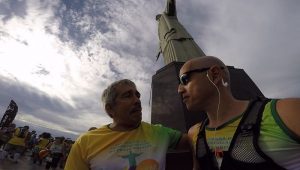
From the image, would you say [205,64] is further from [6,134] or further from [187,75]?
[6,134]

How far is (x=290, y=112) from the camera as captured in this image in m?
1.81

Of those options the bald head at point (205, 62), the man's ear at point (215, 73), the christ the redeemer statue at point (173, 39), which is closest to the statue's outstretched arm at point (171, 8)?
the christ the redeemer statue at point (173, 39)

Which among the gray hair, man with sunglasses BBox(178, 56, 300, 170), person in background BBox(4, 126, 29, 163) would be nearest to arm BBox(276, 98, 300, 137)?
man with sunglasses BBox(178, 56, 300, 170)

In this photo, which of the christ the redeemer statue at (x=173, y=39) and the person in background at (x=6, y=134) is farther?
the person in background at (x=6, y=134)

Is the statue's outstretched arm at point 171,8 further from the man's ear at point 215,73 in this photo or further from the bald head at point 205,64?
the man's ear at point 215,73

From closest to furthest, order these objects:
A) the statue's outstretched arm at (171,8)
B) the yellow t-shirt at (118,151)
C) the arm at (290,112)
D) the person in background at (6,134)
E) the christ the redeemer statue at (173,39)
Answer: the arm at (290,112) → the yellow t-shirt at (118,151) → the christ the redeemer statue at (173,39) → the statue's outstretched arm at (171,8) → the person in background at (6,134)

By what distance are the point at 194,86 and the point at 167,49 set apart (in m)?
6.57

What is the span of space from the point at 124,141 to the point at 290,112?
1480 millimetres

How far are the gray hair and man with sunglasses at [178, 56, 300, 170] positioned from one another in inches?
27.3

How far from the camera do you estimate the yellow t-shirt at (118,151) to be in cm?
250

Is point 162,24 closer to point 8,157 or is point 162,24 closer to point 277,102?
point 277,102

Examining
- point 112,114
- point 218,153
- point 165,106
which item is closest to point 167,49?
point 165,106

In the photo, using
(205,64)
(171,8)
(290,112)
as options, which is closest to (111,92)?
(205,64)

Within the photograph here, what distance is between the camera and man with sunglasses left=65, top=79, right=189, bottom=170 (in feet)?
8.24
